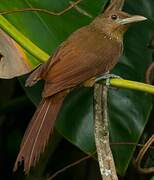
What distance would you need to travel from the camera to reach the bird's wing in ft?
6.44

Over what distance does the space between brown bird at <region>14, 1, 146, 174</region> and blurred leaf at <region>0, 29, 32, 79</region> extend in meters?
0.04

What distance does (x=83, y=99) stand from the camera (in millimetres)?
2318

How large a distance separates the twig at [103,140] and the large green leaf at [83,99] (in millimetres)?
436

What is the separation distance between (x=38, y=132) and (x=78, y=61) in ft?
1.16

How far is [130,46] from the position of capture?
2506 mm

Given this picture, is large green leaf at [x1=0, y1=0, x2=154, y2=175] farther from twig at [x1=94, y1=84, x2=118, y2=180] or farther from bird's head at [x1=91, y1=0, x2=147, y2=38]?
twig at [x1=94, y1=84, x2=118, y2=180]

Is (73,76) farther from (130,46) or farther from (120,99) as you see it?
(130,46)

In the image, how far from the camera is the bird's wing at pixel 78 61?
6.44ft

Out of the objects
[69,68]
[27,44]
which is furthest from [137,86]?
[69,68]

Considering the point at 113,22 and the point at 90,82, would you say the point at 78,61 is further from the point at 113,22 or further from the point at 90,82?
the point at 113,22

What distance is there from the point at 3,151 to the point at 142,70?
100 centimetres

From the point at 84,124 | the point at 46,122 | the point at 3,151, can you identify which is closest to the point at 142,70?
the point at 84,124

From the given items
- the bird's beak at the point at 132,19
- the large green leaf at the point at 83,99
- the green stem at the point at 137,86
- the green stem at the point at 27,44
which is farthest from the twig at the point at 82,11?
the green stem at the point at 137,86

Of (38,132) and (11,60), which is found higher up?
(11,60)
